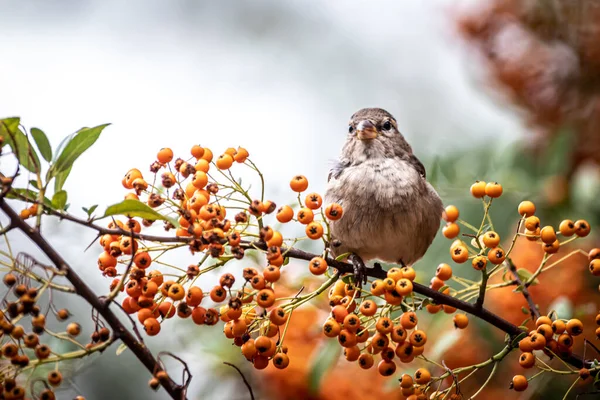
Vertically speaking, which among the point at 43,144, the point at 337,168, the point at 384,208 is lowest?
the point at 43,144

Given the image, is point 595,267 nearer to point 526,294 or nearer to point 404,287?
point 526,294

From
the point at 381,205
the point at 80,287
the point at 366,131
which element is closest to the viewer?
the point at 80,287

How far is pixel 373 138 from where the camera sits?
3.12 metres

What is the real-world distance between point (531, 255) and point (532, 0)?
53.5 inches

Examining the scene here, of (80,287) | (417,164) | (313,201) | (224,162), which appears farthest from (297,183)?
(417,164)

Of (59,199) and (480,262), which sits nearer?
(59,199)

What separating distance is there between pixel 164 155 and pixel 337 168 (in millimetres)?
1362

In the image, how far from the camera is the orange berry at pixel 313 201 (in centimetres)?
182

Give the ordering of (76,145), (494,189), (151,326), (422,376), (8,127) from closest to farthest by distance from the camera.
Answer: (8,127) → (76,145) → (151,326) → (422,376) → (494,189)

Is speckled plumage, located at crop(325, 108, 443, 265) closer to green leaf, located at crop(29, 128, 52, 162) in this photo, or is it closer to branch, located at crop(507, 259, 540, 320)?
branch, located at crop(507, 259, 540, 320)

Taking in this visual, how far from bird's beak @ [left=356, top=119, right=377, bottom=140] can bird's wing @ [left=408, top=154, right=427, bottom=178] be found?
19 centimetres

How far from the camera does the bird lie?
2768mm

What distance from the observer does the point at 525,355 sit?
1705 millimetres

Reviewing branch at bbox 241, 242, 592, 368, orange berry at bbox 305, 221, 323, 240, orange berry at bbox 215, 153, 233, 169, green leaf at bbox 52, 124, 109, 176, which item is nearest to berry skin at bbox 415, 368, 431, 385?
branch at bbox 241, 242, 592, 368
